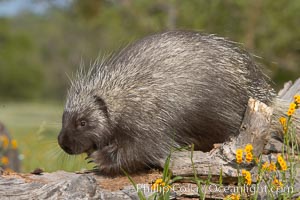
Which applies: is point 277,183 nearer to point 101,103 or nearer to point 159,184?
point 159,184

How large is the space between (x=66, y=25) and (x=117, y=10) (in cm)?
4727

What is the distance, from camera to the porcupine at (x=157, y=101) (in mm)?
3914

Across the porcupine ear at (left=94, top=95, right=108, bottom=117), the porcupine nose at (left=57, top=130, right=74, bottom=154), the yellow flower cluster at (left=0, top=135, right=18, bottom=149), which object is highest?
the yellow flower cluster at (left=0, top=135, right=18, bottom=149)

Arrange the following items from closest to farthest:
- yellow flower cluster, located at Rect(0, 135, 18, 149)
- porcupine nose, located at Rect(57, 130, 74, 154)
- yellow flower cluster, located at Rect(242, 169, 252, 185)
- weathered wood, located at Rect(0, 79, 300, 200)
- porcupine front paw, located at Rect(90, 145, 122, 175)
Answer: yellow flower cluster, located at Rect(242, 169, 252, 185) → weathered wood, located at Rect(0, 79, 300, 200) → porcupine front paw, located at Rect(90, 145, 122, 175) → porcupine nose, located at Rect(57, 130, 74, 154) → yellow flower cluster, located at Rect(0, 135, 18, 149)

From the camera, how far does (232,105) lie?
4039 millimetres

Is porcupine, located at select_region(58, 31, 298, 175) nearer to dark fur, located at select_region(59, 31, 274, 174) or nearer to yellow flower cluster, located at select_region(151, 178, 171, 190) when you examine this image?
dark fur, located at select_region(59, 31, 274, 174)

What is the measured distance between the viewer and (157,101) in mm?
3982

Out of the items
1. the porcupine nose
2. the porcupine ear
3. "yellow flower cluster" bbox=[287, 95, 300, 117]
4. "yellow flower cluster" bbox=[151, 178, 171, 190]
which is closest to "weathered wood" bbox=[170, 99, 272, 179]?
"yellow flower cluster" bbox=[287, 95, 300, 117]

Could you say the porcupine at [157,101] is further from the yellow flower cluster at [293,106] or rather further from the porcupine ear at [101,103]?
the yellow flower cluster at [293,106]

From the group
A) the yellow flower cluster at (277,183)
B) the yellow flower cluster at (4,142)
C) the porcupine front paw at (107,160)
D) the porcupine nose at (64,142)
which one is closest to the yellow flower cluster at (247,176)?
the yellow flower cluster at (277,183)

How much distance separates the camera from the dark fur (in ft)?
12.8

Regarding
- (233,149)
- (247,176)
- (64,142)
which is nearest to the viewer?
(247,176)

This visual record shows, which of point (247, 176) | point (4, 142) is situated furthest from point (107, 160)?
point (4, 142)

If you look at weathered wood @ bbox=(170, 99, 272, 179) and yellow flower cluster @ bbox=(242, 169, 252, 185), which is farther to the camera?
weathered wood @ bbox=(170, 99, 272, 179)
